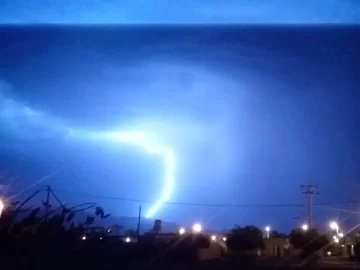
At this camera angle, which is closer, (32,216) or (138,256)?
(32,216)

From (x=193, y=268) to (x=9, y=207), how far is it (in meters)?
8.66

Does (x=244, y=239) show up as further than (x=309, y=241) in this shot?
No

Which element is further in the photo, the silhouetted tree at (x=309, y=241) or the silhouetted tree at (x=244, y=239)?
the silhouetted tree at (x=309, y=241)

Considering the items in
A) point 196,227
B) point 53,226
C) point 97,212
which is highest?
point 196,227

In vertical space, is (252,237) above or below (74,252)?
above

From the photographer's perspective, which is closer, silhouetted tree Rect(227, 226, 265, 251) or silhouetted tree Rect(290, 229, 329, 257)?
silhouetted tree Rect(227, 226, 265, 251)

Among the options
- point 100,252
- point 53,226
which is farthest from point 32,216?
point 100,252

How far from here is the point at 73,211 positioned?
23.2 metres

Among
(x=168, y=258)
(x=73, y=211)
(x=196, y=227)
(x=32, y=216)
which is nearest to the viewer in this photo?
(x=32, y=216)

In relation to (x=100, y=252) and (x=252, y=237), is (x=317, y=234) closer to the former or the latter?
(x=252, y=237)

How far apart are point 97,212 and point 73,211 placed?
7.99 meters

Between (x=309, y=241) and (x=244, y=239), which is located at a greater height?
(x=309, y=241)

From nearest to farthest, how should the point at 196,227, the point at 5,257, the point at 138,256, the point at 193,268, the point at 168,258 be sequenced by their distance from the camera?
→ the point at 5,257 < the point at 193,268 < the point at 138,256 < the point at 168,258 < the point at 196,227

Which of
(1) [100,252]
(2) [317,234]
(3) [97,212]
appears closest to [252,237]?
(2) [317,234]
